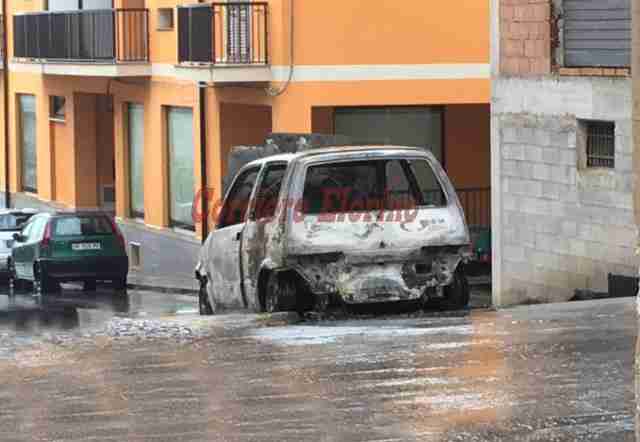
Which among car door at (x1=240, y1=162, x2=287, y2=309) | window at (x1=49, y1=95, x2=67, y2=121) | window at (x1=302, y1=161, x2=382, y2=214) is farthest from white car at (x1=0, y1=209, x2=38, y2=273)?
window at (x1=302, y1=161, x2=382, y2=214)

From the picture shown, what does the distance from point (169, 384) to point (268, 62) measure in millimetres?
18594

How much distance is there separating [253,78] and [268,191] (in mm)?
13542

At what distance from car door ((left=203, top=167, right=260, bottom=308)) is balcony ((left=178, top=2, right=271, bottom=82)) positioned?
12.2 meters

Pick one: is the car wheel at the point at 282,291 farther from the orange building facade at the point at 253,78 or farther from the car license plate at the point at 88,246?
the car license plate at the point at 88,246

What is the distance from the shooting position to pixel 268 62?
29.0 meters

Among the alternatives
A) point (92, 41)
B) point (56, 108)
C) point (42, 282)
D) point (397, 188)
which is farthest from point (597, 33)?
point (56, 108)

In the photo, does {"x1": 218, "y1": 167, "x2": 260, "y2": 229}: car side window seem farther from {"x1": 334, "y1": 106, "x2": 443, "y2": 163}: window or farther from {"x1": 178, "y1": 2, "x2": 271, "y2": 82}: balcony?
{"x1": 334, "y1": 106, "x2": 443, "y2": 163}: window

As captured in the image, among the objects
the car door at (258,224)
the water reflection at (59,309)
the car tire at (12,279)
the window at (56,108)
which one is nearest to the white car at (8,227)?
the car tire at (12,279)

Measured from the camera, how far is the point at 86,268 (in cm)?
3023

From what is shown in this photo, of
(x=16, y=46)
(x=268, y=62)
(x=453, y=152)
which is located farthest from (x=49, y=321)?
(x=16, y=46)

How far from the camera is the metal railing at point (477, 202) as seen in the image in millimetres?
30203

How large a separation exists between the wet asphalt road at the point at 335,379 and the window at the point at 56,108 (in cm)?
2538

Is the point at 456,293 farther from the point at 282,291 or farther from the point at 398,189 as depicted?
the point at 282,291

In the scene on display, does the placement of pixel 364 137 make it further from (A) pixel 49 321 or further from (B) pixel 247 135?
(A) pixel 49 321
